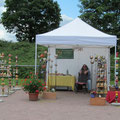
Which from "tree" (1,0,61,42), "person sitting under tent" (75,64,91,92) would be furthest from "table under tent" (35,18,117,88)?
"tree" (1,0,61,42)

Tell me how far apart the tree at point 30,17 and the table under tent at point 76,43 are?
1639 centimetres

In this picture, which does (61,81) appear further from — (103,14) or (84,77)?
(103,14)

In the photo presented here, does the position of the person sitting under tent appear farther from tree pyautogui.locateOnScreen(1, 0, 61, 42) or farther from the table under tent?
tree pyautogui.locateOnScreen(1, 0, 61, 42)

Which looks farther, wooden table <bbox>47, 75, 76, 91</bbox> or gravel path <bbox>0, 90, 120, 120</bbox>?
wooden table <bbox>47, 75, 76, 91</bbox>

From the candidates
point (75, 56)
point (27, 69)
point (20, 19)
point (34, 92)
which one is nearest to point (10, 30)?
point (20, 19)

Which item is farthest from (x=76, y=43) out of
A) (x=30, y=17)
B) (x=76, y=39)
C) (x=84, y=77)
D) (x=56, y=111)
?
(x=30, y=17)

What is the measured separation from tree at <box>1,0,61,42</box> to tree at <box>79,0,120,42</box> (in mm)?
5826

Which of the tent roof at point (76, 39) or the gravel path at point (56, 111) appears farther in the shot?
the tent roof at point (76, 39)

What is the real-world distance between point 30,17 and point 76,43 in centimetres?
1990

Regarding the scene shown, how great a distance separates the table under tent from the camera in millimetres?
7727

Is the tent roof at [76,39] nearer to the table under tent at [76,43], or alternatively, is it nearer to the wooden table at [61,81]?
the table under tent at [76,43]

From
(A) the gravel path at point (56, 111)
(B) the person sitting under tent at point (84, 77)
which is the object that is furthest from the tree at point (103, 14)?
(A) the gravel path at point (56, 111)

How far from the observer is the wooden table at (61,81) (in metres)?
9.40

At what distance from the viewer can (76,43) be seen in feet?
25.5
